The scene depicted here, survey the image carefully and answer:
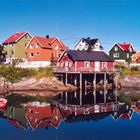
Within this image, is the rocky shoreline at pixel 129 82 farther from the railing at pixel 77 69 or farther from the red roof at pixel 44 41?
the red roof at pixel 44 41

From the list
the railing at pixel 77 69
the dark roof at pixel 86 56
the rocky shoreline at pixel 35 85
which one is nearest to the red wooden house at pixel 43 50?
the dark roof at pixel 86 56

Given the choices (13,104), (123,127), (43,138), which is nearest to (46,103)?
(13,104)

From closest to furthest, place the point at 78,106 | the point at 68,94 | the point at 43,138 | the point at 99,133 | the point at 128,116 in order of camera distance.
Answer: the point at 43,138, the point at 99,133, the point at 128,116, the point at 78,106, the point at 68,94

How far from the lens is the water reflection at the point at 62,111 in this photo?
36.4 metres

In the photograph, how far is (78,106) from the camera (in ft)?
157

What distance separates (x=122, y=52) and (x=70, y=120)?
65361mm

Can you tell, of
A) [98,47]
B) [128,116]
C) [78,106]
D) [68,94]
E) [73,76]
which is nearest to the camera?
[128,116]

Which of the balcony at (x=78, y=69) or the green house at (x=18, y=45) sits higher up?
the green house at (x=18, y=45)

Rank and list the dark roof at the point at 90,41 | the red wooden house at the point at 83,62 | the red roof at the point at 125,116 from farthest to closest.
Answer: the dark roof at the point at 90,41 → the red wooden house at the point at 83,62 → the red roof at the point at 125,116

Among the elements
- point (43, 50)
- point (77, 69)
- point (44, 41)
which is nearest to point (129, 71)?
point (77, 69)

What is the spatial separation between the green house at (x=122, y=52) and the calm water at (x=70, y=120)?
1856 inches

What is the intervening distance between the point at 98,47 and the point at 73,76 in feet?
101

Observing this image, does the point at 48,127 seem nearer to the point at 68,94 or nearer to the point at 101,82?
the point at 68,94

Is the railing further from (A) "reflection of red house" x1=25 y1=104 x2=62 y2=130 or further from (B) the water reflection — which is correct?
(A) "reflection of red house" x1=25 y1=104 x2=62 y2=130
